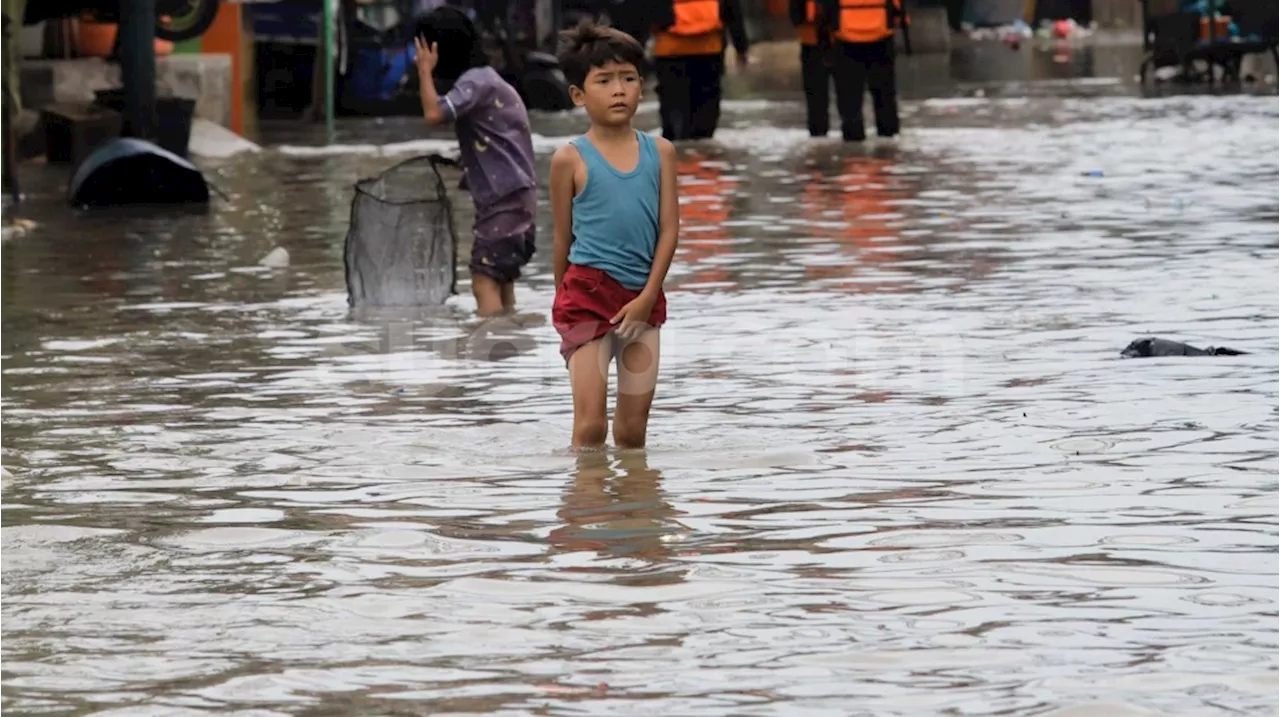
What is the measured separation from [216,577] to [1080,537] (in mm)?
2108

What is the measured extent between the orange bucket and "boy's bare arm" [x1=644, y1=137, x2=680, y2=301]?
1687 centimetres

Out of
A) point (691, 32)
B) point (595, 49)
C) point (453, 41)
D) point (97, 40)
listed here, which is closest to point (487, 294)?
point (453, 41)

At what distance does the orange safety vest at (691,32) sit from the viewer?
24516mm

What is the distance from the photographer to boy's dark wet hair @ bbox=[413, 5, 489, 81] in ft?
39.8

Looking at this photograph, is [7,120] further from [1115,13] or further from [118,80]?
[1115,13]

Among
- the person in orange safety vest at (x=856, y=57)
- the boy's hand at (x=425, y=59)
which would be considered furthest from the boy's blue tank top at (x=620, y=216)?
the person in orange safety vest at (x=856, y=57)

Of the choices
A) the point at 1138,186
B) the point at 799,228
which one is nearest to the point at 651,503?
the point at 799,228

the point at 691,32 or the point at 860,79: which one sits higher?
the point at 691,32

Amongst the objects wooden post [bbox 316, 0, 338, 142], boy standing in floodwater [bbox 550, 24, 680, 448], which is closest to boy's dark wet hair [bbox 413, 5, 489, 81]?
boy standing in floodwater [bbox 550, 24, 680, 448]

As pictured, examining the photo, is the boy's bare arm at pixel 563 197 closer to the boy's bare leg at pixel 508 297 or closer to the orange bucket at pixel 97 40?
the boy's bare leg at pixel 508 297

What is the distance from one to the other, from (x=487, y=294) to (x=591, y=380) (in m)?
4.02

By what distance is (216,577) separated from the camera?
646 centimetres

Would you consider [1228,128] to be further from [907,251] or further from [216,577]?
[216,577]

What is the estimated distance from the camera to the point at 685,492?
7.55 metres
